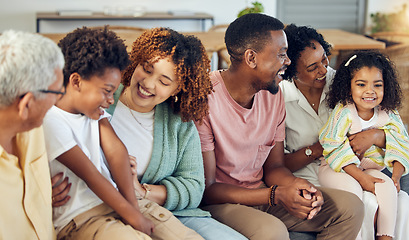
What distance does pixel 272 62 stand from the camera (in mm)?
2078

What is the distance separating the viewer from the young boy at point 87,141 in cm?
154

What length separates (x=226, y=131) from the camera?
2133mm

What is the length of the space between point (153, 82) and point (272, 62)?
1.68ft

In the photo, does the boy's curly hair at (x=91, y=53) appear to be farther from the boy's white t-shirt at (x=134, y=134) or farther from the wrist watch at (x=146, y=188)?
the wrist watch at (x=146, y=188)

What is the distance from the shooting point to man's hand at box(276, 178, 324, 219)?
1955 millimetres

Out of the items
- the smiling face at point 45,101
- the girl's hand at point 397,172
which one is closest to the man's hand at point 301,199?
the girl's hand at point 397,172

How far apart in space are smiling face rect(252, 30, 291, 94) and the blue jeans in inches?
22.8

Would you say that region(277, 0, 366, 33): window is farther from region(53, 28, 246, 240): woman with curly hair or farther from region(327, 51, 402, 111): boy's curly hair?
region(53, 28, 246, 240): woman with curly hair

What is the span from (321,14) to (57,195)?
5.81m

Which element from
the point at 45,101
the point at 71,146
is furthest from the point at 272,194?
the point at 45,101

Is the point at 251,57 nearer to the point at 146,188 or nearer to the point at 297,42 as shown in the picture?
the point at 297,42

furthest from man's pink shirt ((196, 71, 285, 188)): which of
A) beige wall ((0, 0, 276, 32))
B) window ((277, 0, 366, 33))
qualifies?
window ((277, 0, 366, 33))

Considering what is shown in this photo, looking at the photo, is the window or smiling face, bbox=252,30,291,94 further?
the window

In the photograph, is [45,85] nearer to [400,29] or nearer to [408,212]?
[408,212]
